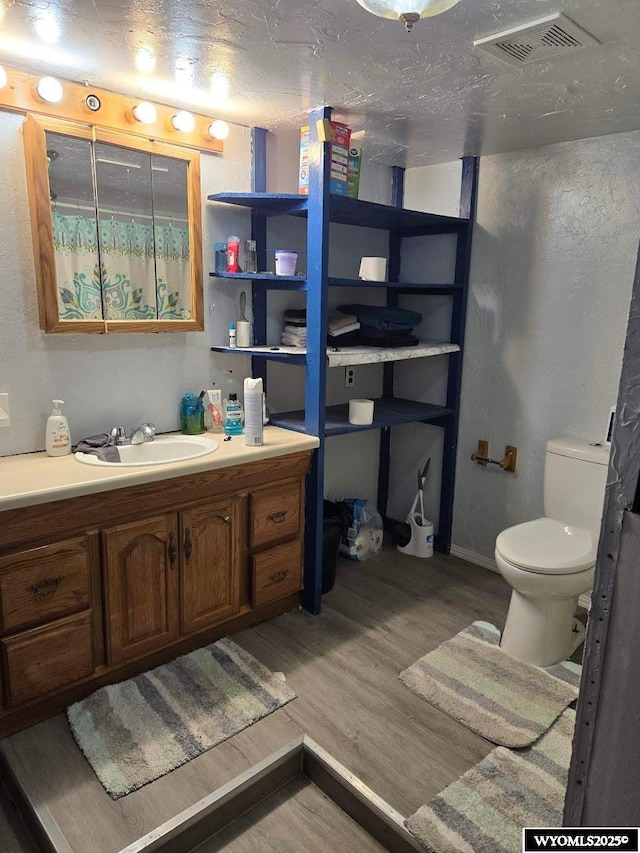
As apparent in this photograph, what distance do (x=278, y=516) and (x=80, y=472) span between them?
837 mm

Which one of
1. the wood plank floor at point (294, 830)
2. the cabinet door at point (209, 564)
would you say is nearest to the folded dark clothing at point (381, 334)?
the cabinet door at point (209, 564)

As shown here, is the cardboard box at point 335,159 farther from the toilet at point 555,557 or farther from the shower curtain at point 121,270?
the toilet at point 555,557

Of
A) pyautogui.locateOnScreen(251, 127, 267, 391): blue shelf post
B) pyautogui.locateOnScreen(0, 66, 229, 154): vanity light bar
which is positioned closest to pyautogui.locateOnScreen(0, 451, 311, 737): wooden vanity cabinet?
pyautogui.locateOnScreen(251, 127, 267, 391): blue shelf post

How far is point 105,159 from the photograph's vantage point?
2.16m

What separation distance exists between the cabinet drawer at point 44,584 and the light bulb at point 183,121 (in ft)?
5.25

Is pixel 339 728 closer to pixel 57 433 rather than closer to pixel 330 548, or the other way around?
pixel 330 548

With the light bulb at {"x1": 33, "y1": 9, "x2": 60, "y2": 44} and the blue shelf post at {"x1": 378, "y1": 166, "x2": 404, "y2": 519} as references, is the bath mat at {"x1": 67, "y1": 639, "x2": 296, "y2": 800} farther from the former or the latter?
the light bulb at {"x1": 33, "y1": 9, "x2": 60, "y2": 44}

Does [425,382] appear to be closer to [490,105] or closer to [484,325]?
[484,325]

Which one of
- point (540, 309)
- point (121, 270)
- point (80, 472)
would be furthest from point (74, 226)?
point (540, 309)

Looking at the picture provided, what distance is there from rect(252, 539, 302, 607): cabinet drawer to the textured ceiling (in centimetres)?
175

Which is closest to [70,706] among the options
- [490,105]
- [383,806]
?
[383,806]

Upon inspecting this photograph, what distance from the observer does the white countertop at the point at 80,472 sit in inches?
68.9

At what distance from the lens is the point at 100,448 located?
2.20 metres

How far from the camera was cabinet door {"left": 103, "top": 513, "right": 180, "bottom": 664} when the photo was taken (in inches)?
78.5
